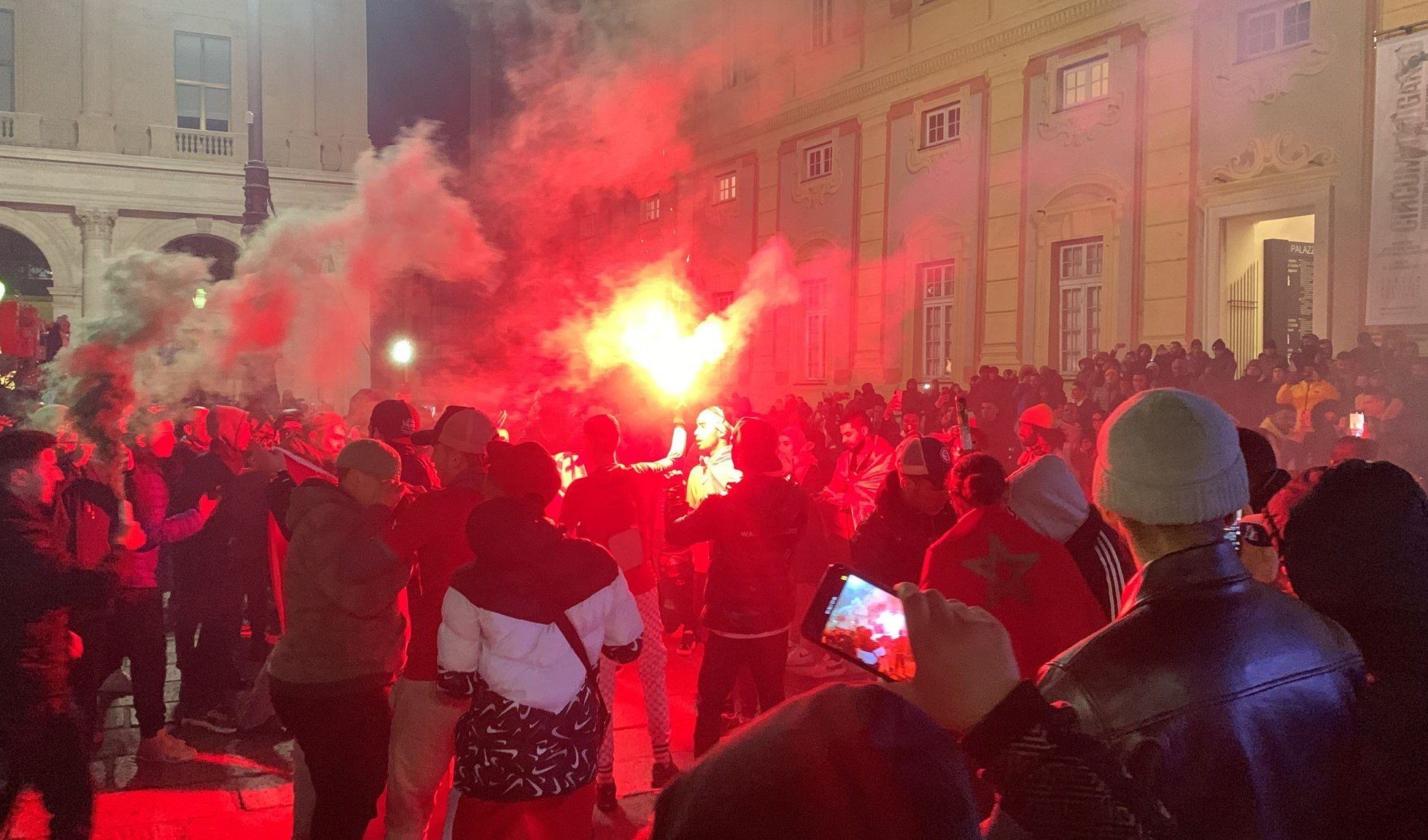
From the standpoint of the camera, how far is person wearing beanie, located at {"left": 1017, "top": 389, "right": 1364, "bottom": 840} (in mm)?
1671

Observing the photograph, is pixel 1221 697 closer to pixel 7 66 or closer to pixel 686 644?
pixel 686 644

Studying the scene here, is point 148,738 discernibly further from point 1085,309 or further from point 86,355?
point 1085,309

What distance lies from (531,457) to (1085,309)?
13991mm

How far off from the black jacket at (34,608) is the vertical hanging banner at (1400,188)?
41.8 feet

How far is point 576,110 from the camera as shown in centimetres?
2017

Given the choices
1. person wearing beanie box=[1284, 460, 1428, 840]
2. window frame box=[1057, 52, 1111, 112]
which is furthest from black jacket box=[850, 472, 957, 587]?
window frame box=[1057, 52, 1111, 112]

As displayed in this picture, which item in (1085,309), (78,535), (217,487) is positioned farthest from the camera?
(1085,309)

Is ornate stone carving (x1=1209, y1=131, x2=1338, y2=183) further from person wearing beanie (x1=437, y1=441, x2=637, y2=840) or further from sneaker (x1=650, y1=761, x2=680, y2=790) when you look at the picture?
person wearing beanie (x1=437, y1=441, x2=637, y2=840)

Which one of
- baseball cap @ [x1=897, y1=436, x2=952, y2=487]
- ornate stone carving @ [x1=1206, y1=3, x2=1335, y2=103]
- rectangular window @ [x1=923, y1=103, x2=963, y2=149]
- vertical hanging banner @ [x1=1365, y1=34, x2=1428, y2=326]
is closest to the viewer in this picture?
baseball cap @ [x1=897, y1=436, x2=952, y2=487]

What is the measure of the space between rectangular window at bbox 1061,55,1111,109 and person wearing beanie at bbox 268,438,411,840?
1403 centimetres

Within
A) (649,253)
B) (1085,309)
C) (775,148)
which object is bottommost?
(1085,309)

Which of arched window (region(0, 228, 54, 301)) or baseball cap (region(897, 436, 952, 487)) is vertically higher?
arched window (region(0, 228, 54, 301))

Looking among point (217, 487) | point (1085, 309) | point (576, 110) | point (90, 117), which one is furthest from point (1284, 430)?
point (90, 117)

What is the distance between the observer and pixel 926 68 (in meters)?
18.1
